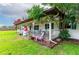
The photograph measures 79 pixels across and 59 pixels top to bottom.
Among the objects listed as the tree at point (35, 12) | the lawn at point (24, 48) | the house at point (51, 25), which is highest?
the tree at point (35, 12)

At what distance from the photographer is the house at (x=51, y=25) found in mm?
2807

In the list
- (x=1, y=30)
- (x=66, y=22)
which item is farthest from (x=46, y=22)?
(x=1, y=30)

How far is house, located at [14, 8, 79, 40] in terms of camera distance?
281 cm

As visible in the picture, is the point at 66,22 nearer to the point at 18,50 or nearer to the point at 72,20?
the point at 72,20

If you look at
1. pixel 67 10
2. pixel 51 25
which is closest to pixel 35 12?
pixel 51 25

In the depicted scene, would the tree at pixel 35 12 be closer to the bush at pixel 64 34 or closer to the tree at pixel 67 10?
the tree at pixel 67 10

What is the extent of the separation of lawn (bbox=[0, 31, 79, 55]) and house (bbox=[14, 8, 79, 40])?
146mm

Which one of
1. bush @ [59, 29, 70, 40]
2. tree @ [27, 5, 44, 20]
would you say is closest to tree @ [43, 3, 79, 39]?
bush @ [59, 29, 70, 40]

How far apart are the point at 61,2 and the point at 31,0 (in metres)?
0.40

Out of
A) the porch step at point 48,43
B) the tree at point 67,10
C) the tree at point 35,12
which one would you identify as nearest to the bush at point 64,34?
the tree at point 67,10

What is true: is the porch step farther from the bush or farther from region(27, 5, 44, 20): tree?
region(27, 5, 44, 20): tree

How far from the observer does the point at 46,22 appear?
2842mm

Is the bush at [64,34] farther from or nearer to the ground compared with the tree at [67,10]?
nearer to the ground

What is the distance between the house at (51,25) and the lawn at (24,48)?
0.15m
